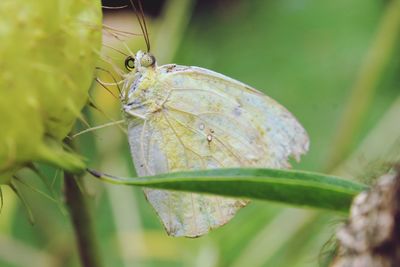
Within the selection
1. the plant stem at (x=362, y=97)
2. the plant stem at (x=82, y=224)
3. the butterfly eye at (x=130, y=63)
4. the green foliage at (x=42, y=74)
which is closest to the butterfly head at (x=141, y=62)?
the butterfly eye at (x=130, y=63)

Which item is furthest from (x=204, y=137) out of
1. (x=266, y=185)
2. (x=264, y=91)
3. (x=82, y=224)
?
(x=264, y=91)

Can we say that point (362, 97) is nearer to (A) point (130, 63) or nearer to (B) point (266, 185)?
(A) point (130, 63)

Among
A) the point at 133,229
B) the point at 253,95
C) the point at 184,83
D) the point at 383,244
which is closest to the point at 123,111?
the point at 184,83

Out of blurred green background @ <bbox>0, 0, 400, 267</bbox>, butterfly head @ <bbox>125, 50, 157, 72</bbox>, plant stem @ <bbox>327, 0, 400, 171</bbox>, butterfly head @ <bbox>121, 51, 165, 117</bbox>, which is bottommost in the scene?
blurred green background @ <bbox>0, 0, 400, 267</bbox>

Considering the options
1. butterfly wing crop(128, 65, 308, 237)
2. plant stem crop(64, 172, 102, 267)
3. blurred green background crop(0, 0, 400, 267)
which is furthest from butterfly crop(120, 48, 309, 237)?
blurred green background crop(0, 0, 400, 267)

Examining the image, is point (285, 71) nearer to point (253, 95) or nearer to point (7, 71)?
point (253, 95)

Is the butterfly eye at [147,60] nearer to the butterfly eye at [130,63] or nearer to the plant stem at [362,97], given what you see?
the butterfly eye at [130,63]

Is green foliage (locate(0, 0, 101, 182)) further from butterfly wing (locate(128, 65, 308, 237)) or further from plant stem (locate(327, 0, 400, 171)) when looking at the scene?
plant stem (locate(327, 0, 400, 171))
